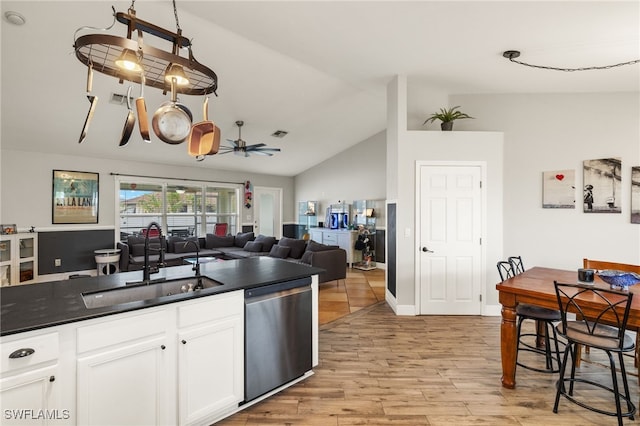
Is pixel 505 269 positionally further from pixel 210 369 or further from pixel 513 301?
pixel 210 369

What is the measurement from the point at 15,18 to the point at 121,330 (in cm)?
335

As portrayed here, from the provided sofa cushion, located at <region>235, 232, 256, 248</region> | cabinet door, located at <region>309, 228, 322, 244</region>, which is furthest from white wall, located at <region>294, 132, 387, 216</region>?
sofa cushion, located at <region>235, 232, 256, 248</region>

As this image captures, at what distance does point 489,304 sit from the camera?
13.8 feet

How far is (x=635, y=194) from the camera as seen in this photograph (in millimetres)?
3807

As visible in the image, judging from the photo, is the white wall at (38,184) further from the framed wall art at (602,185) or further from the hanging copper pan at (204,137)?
the framed wall art at (602,185)

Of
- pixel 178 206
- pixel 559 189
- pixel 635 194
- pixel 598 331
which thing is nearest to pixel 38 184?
pixel 178 206

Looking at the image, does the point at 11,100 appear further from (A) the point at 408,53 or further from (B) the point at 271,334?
(A) the point at 408,53

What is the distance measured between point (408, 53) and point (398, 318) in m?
3.22

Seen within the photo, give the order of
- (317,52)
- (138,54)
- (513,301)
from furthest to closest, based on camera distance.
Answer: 1. (317,52)
2. (513,301)
3. (138,54)

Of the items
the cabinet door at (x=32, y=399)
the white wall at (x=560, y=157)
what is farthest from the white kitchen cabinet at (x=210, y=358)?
the white wall at (x=560, y=157)

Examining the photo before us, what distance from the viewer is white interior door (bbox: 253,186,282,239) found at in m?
9.91

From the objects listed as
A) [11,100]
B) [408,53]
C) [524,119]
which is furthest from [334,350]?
[11,100]

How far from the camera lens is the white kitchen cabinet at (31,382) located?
135cm

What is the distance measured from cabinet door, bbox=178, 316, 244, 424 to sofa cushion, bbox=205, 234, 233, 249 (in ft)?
20.1
